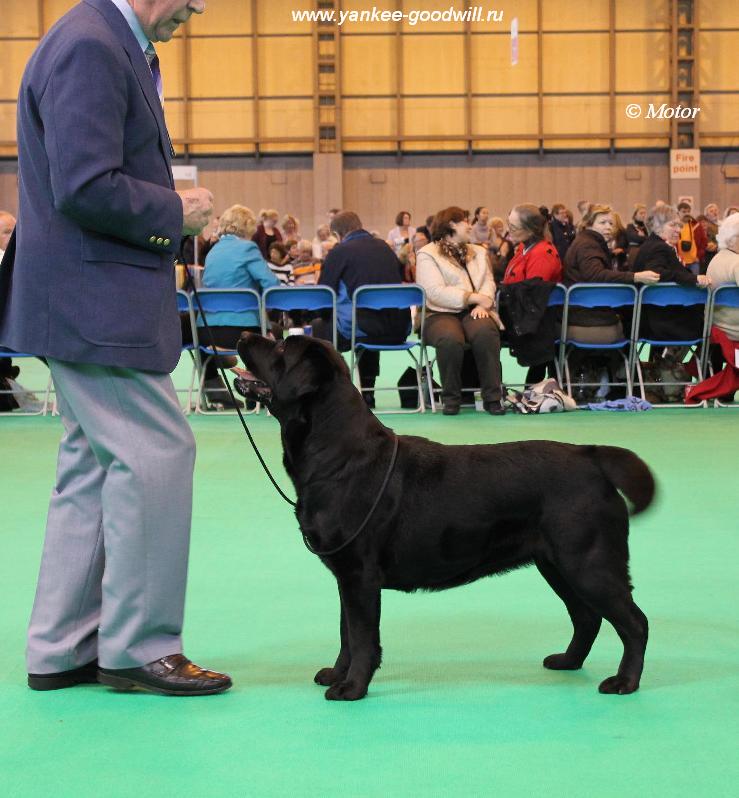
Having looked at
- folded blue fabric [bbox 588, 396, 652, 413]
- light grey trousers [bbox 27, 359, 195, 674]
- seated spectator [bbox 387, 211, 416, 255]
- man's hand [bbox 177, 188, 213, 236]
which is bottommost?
folded blue fabric [bbox 588, 396, 652, 413]

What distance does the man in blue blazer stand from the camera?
97.0 inches

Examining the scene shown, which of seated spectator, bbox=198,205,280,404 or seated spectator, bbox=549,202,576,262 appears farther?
seated spectator, bbox=549,202,576,262

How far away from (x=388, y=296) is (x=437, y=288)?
384 mm

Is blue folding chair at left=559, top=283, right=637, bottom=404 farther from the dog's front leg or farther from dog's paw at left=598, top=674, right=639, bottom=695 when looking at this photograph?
the dog's front leg

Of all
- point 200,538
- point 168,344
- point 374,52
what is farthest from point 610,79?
point 168,344

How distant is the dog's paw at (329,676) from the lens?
8.99ft

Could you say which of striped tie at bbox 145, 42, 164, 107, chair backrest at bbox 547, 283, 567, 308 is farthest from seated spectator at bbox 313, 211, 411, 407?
striped tie at bbox 145, 42, 164, 107

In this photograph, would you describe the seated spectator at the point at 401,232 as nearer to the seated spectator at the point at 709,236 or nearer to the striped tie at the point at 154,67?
the seated spectator at the point at 709,236

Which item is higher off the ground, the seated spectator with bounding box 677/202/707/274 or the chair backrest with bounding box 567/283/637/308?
the seated spectator with bounding box 677/202/707/274

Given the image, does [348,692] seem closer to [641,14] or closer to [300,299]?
[300,299]

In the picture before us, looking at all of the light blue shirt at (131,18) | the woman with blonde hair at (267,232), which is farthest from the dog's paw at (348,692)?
the woman with blonde hair at (267,232)

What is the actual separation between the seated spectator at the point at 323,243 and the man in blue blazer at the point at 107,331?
464 inches

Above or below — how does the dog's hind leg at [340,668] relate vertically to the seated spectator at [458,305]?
below

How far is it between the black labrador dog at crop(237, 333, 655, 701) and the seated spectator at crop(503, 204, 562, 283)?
600cm
